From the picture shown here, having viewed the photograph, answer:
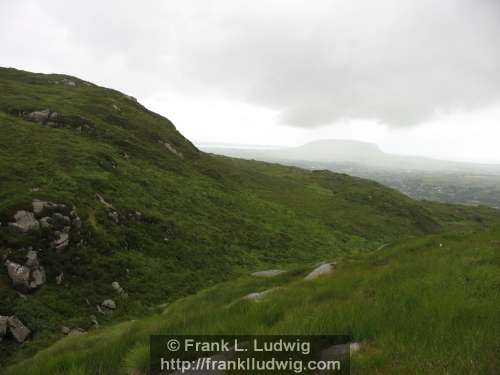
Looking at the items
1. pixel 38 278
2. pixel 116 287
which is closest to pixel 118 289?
pixel 116 287

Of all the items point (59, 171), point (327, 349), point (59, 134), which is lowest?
point (327, 349)

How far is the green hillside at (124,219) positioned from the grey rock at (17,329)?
318mm

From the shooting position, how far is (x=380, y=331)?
5852mm

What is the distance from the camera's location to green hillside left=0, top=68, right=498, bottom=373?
59.5 ft

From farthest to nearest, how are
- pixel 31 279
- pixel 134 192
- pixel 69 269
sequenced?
pixel 134 192 → pixel 69 269 → pixel 31 279

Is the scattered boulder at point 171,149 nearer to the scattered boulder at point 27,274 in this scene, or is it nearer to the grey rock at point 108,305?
the scattered boulder at point 27,274

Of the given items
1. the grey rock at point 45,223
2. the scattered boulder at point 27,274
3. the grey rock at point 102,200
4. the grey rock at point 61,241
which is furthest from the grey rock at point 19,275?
the grey rock at point 102,200

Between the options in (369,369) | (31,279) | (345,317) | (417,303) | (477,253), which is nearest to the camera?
(369,369)

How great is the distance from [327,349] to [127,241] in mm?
21889

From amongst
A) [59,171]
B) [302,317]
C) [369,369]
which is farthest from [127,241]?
[369,369]

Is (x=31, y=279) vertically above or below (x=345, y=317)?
below

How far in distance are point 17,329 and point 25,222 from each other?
7.69 metres

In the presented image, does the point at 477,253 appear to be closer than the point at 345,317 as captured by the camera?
No

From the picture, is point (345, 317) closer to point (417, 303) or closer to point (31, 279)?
point (417, 303)
